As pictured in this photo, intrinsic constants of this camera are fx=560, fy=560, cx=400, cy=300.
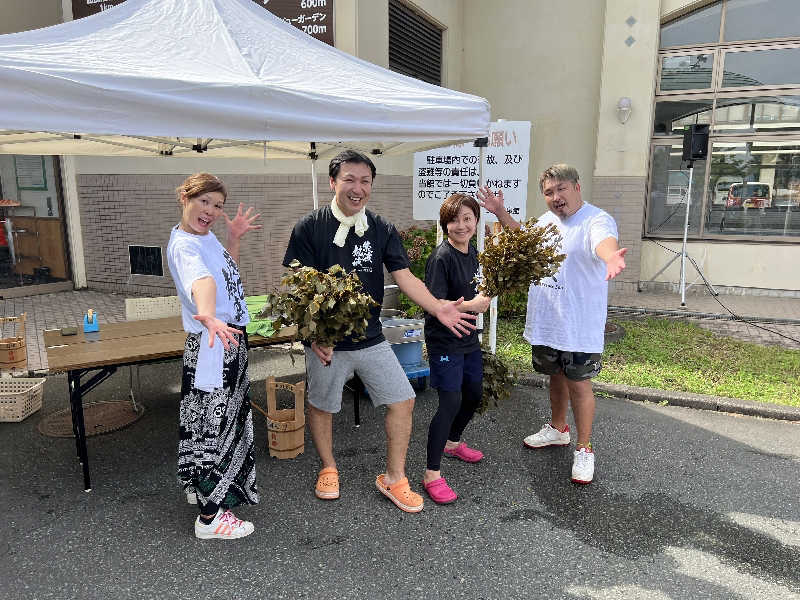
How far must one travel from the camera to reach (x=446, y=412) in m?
3.27

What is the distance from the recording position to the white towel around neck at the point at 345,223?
303 cm

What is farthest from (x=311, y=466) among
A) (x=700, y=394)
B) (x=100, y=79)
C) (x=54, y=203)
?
(x=54, y=203)

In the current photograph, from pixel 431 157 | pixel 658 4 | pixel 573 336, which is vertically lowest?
pixel 573 336

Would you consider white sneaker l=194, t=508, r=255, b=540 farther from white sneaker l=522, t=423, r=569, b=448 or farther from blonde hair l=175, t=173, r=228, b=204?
white sneaker l=522, t=423, r=569, b=448

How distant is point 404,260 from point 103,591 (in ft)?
7.18

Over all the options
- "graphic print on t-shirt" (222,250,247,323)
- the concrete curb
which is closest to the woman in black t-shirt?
"graphic print on t-shirt" (222,250,247,323)

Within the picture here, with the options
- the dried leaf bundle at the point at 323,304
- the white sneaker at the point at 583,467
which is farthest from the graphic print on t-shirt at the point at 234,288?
the white sneaker at the point at 583,467

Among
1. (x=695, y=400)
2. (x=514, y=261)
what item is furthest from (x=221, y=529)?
(x=695, y=400)

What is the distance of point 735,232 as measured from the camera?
32.7ft

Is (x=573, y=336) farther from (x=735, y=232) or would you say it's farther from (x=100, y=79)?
(x=735, y=232)

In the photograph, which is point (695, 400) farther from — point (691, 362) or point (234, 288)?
point (234, 288)

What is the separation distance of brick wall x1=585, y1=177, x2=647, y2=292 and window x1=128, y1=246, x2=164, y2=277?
7.42 metres

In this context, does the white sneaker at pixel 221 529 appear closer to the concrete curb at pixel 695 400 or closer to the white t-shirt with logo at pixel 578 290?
the white t-shirt with logo at pixel 578 290

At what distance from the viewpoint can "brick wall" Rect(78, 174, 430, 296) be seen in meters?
7.59
